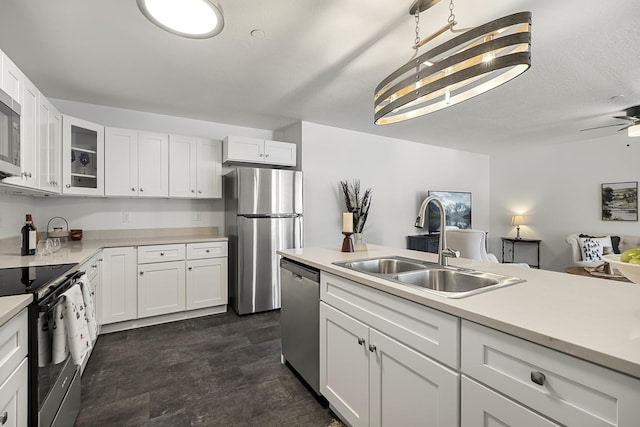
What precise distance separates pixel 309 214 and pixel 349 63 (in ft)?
7.25

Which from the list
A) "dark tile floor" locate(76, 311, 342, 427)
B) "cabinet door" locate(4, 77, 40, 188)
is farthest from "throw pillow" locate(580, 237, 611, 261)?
"cabinet door" locate(4, 77, 40, 188)

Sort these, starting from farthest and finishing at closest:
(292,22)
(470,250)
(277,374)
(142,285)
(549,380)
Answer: (470,250) < (142,285) < (277,374) < (292,22) < (549,380)

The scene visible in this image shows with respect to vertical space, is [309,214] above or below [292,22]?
below

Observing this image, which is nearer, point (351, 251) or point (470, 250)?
point (351, 251)

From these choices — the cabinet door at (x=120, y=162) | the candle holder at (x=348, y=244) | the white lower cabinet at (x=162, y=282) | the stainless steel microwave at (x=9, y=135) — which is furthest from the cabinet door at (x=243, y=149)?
the stainless steel microwave at (x=9, y=135)

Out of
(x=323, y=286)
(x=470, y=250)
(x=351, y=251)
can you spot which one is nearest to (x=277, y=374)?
(x=323, y=286)

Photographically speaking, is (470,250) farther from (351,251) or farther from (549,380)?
(549,380)

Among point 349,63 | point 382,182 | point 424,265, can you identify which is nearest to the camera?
point 424,265

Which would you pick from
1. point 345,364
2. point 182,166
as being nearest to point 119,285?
point 182,166

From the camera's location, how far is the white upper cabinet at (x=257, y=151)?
370 centimetres

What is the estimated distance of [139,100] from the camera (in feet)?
10.8

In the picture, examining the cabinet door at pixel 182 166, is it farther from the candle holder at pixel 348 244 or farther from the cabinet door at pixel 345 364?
the cabinet door at pixel 345 364

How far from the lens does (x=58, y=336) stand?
1.36m

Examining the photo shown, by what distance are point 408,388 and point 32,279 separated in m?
1.83
